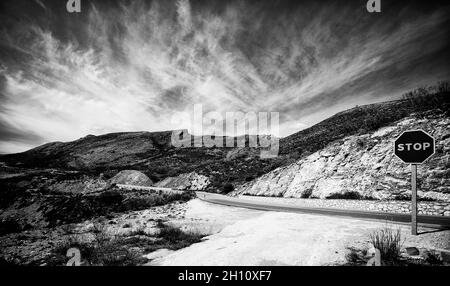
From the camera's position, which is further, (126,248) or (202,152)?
(202,152)

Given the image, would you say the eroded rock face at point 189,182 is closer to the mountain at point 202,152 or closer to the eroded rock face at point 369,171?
the mountain at point 202,152

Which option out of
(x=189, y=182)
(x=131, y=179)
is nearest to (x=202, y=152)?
(x=131, y=179)

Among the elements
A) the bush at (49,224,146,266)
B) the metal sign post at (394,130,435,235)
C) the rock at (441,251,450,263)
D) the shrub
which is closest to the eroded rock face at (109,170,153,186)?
the shrub

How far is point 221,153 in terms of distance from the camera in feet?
243

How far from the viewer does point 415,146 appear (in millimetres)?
6121

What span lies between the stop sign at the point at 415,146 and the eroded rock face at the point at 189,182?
32.0 metres

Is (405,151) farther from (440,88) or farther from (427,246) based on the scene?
(440,88)

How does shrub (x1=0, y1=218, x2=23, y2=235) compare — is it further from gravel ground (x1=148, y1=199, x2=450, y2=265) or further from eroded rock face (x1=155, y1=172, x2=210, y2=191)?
eroded rock face (x1=155, y1=172, x2=210, y2=191)

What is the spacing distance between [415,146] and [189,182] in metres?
36.3

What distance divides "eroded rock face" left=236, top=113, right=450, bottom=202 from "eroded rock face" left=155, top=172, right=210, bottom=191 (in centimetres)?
1516

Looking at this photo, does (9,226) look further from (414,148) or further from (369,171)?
(369,171)

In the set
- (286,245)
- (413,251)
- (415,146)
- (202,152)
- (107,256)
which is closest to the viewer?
(413,251)

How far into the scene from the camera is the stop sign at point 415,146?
5948 millimetres
